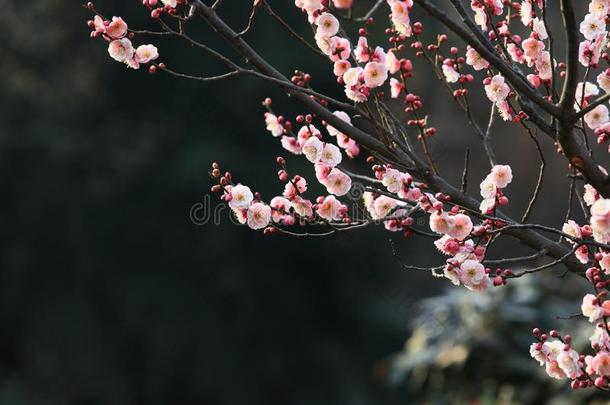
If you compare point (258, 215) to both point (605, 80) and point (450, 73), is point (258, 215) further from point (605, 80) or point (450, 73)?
point (605, 80)

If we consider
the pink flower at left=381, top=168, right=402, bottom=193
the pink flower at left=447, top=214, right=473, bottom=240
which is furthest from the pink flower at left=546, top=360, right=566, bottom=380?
the pink flower at left=381, top=168, right=402, bottom=193

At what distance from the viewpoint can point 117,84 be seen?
1130 centimetres

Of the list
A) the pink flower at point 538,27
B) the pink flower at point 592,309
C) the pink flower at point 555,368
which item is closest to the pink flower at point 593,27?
the pink flower at point 538,27

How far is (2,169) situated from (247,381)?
144 inches

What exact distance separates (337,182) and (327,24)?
0.41 meters

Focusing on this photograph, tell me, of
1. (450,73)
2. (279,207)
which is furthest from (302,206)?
(450,73)

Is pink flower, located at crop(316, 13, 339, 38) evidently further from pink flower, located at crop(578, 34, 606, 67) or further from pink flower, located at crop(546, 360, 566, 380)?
pink flower, located at crop(546, 360, 566, 380)

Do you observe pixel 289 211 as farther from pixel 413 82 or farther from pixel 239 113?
pixel 413 82

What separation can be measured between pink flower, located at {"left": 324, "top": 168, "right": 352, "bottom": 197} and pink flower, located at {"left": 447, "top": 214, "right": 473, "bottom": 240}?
345mm

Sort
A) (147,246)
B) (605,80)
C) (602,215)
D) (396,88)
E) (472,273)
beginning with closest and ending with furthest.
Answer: (602,215), (472,273), (605,80), (396,88), (147,246)

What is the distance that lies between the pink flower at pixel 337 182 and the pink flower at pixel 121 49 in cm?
63

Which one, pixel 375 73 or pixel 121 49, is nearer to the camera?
pixel 375 73

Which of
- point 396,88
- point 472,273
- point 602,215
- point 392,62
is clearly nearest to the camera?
point 602,215

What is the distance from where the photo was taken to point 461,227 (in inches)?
86.4
